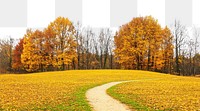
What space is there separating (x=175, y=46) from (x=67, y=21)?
89.7 ft

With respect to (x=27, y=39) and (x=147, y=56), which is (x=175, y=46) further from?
(x=27, y=39)

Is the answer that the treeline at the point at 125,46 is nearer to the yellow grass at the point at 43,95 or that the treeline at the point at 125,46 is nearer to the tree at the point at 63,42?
the tree at the point at 63,42

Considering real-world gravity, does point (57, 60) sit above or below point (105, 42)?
below

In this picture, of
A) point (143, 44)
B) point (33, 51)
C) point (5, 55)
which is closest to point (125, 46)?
point (143, 44)

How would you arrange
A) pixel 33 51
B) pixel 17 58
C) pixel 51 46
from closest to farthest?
pixel 33 51, pixel 51 46, pixel 17 58

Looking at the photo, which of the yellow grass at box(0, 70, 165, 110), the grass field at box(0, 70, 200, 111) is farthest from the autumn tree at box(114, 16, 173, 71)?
the grass field at box(0, 70, 200, 111)

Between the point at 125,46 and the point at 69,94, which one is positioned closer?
the point at 69,94

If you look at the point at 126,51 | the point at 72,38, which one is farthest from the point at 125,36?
the point at 72,38

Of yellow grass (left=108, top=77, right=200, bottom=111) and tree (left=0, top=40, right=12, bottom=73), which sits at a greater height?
tree (left=0, top=40, right=12, bottom=73)

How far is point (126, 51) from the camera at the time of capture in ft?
206

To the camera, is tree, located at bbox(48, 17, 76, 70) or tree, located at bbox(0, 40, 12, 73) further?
tree, located at bbox(0, 40, 12, 73)

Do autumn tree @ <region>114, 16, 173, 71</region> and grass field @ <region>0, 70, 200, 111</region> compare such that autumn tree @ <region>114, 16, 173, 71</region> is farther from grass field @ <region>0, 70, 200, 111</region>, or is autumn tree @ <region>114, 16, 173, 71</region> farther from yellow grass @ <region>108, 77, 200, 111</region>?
yellow grass @ <region>108, 77, 200, 111</region>

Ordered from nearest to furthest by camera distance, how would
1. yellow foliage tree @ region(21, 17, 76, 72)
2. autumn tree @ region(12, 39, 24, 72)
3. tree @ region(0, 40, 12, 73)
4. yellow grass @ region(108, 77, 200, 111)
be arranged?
yellow grass @ region(108, 77, 200, 111) < yellow foliage tree @ region(21, 17, 76, 72) < autumn tree @ region(12, 39, 24, 72) < tree @ region(0, 40, 12, 73)

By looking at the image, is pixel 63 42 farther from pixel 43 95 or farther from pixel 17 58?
pixel 43 95
